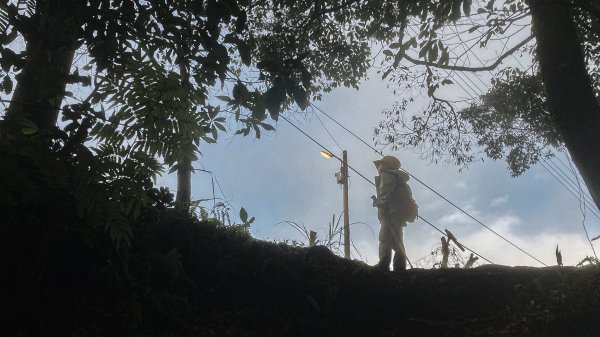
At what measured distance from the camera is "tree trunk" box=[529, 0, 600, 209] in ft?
13.9

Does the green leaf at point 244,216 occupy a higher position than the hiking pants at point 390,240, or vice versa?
the hiking pants at point 390,240

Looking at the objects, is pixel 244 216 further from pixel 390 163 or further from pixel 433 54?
pixel 390 163

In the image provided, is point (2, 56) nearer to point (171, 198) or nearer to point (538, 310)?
point (171, 198)

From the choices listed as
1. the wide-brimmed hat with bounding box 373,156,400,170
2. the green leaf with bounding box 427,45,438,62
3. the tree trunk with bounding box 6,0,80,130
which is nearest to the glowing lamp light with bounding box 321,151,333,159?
the wide-brimmed hat with bounding box 373,156,400,170

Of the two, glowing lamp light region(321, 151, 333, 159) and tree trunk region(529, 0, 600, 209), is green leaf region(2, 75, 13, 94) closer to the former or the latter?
tree trunk region(529, 0, 600, 209)

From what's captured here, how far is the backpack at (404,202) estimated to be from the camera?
7.55 m

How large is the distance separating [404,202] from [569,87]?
3.49m

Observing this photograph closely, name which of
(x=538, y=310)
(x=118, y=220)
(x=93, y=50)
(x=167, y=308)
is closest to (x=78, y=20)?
(x=93, y=50)

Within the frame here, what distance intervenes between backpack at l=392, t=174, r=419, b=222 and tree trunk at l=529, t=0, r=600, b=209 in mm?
3254

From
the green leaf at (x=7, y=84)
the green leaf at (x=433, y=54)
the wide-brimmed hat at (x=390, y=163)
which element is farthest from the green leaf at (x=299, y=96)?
the wide-brimmed hat at (x=390, y=163)

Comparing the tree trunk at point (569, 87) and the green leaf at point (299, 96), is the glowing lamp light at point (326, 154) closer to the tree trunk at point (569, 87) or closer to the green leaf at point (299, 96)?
the tree trunk at point (569, 87)

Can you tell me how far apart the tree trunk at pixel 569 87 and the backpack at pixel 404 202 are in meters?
3.25

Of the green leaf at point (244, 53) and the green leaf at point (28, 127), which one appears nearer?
the green leaf at point (28, 127)

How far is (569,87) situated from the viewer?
4438mm
